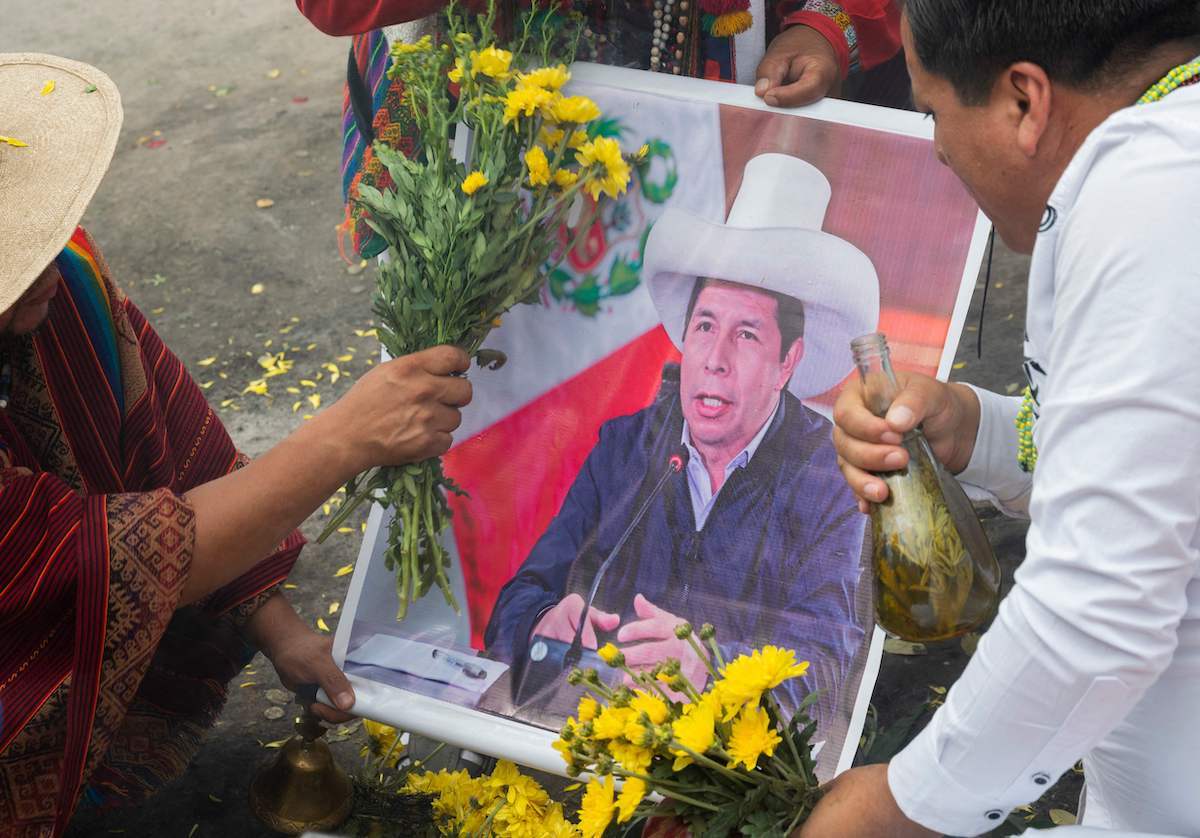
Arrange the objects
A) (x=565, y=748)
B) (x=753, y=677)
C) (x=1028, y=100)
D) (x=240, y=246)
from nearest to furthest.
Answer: (x=1028, y=100) → (x=753, y=677) → (x=565, y=748) → (x=240, y=246)

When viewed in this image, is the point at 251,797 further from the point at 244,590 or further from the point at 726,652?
the point at 726,652

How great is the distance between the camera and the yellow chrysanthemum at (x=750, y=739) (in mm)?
1401

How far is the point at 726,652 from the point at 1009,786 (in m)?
0.81

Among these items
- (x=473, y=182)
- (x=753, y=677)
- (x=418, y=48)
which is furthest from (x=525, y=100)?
(x=753, y=677)

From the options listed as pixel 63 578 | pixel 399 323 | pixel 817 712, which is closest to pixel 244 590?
pixel 63 578

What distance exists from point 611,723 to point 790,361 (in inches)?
34.4

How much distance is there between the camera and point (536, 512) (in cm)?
220

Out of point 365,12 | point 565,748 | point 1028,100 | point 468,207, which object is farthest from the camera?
point 365,12

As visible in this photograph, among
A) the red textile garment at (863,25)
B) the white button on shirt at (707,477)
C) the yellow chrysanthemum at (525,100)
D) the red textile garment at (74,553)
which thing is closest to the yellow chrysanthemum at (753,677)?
the white button on shirt at (707,477)

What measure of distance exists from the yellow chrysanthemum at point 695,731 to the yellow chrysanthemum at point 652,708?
0.02 m

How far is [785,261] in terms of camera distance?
2111 mm

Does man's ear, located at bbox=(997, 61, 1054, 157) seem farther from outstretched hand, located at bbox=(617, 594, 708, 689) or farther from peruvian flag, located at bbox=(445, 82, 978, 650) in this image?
outstretched hand, located at bbox=(617, 594, 708, 689)

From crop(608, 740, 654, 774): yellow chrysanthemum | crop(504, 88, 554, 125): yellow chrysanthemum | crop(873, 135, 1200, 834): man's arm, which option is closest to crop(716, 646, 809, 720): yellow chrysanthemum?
crop(608, 740, 654, 774): yellow chrysanthemum

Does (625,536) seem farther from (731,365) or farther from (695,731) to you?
(695,731)
